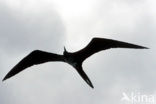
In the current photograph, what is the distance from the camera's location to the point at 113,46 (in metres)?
16.2

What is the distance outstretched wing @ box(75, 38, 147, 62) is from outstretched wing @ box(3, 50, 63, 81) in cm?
97

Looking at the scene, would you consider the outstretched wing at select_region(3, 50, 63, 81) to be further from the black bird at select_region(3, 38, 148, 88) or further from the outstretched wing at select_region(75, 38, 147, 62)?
the outstretched wing at select_region(75, 38, 147, 62)

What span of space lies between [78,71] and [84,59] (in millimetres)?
673

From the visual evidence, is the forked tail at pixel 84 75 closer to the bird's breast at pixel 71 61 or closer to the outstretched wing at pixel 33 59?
the bird's breast at pixel 71 61

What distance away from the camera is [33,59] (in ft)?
56.6

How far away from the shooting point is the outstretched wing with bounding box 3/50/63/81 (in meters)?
16.9

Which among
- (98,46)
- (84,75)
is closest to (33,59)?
(84,75)

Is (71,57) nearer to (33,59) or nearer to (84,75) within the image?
(84,75)

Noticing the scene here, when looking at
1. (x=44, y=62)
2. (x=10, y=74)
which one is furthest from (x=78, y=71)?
(x=10, y=74)

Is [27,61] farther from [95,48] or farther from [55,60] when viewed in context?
[95,48]

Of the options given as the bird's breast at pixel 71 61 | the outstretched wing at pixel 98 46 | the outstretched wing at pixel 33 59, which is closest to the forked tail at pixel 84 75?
the bird's breast at pixel 71 61

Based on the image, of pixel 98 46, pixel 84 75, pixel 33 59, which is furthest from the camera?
pixel 33 59

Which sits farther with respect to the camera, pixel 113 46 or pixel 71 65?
pixel 71 65

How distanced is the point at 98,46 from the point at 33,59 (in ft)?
9.51
